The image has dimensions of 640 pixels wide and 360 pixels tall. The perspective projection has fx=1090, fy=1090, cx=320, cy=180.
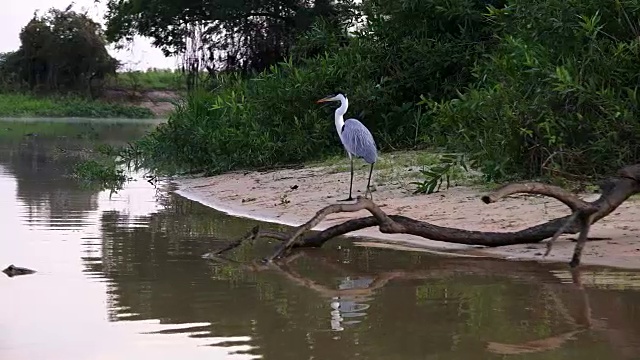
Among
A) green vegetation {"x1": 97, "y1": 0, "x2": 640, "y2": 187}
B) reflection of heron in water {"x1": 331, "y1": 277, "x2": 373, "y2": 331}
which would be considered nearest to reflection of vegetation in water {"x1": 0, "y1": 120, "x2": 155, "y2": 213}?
green vegetation {"x1": 97, "y1": 0, "x2": 640, "y2": 187}

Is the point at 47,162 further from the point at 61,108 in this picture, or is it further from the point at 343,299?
the point at 61,108

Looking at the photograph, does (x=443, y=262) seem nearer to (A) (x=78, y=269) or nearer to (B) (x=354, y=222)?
(B) (x=354, y=222)

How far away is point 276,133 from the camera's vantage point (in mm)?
16844

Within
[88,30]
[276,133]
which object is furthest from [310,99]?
[88,30]

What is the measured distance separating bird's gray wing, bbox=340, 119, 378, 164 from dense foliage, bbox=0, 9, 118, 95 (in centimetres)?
3931

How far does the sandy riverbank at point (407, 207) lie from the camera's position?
808 centimetres

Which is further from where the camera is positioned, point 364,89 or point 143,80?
point 143,80

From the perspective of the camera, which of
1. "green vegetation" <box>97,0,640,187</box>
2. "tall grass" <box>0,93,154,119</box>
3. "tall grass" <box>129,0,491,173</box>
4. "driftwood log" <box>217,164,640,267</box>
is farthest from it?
"tall grass" <box>0,93,154,119</box>

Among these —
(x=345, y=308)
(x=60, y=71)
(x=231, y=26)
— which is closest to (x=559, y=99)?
(x=345, y=308)

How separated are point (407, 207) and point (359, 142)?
6.37 feet

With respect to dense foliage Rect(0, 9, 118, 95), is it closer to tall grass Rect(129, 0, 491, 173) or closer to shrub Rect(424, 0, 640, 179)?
tall grass Rect(129, 0, 491, 173)

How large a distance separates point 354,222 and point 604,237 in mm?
1916

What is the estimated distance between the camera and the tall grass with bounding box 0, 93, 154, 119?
49.2 meters

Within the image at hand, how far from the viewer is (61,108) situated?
49.6 meters
